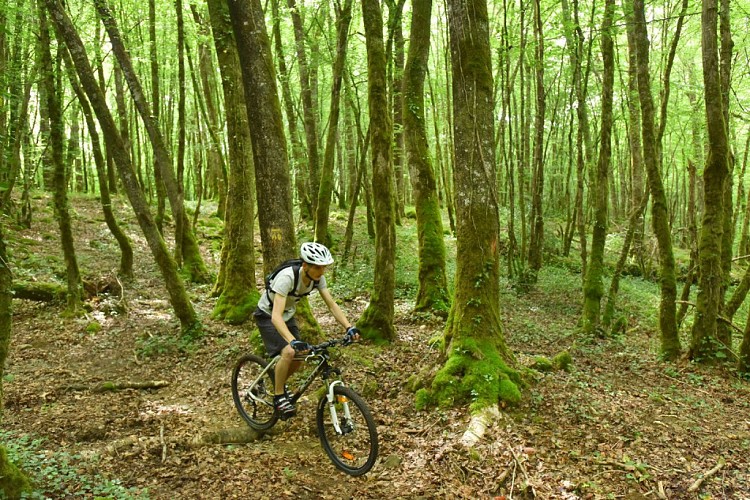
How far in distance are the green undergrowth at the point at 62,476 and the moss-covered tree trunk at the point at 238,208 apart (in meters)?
4.93

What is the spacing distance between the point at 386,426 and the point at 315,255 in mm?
2347

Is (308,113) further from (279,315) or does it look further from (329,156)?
(279,315)

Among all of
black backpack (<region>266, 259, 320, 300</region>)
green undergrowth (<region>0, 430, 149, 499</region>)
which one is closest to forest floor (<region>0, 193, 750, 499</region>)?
green undergrowth (<region>0, 430, 149, 499</region>)

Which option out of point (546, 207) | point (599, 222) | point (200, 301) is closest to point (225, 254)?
point (200, 301)

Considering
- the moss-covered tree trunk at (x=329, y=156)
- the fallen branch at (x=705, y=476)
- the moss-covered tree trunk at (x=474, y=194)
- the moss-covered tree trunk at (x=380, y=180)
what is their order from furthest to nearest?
the moss-covered tree trunk at (x=329, y=156) < the moss-covered tree trunk at (x=380, y=180) < the moss-covered tree trunk at (x=474, y=194) < the fallen branch at (x=705, y=476)

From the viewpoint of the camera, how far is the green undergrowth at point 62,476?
13.3 feet

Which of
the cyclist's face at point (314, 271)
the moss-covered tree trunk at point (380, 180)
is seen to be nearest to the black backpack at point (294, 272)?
the cyclist's face at point (314, 271)

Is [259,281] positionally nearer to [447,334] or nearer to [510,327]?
[510,327]

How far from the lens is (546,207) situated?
3164 centimetres

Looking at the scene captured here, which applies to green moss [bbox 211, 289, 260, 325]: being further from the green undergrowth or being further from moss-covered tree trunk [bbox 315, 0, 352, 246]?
the green undergrowth

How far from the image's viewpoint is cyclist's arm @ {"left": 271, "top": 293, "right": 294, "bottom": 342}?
498cm

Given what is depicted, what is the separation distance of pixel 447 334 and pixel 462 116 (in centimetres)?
297

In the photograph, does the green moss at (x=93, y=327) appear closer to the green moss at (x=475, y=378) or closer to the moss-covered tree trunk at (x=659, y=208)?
the green moss at (x=475, y=378)

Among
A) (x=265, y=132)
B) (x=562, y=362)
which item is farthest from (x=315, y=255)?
(x=562, y=362)
